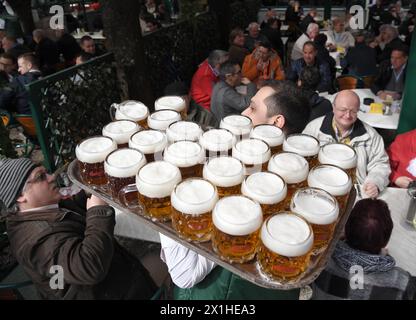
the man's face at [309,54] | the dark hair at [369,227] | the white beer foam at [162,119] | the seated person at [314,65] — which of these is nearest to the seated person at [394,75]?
the seated person at [314,65]

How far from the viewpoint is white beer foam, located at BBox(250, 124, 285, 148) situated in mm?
1555

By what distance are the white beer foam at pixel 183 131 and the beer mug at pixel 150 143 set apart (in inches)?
1.4

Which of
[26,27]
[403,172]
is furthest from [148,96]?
[26,27]

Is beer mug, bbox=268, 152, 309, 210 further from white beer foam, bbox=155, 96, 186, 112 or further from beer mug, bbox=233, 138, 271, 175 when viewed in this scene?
white beer foam, bbox=155, 96, 186, 112

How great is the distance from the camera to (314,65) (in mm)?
4574

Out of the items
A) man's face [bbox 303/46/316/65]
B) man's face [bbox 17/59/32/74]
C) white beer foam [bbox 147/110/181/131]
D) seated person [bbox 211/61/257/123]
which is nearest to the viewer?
white beer foam [bbox 147/110/181/131]

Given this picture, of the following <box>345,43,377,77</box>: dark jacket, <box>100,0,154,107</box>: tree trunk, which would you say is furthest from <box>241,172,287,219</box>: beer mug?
<box>345,43,377,77</box>: dark jacket

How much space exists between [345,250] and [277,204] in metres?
0.68

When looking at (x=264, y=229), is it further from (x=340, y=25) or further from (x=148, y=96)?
(x=340, y=25)

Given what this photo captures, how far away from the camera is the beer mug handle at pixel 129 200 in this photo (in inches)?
54.1

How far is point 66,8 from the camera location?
12430mm

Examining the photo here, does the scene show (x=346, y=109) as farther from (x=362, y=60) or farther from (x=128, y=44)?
(x=362, y=60)

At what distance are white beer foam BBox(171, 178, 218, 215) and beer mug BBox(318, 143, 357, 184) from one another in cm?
55

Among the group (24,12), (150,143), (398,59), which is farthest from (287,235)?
(24,12)
